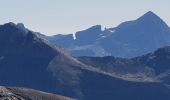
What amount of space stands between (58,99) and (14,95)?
2447 cm

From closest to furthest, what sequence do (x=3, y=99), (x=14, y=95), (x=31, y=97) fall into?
(x=3, y=99) → (x=14, y=95) → (x=31, y=97)

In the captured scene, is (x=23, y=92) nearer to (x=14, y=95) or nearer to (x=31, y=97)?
(x=31, y=97)

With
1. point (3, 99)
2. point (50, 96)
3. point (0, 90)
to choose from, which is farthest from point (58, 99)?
point (3, 99)

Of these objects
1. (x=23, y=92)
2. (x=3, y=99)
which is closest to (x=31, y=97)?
(x=23, y=92)

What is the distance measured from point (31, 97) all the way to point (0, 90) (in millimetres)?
14729

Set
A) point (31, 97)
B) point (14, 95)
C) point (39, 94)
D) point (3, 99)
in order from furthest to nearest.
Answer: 1. point (39, 94)
2. point (31, 97)
3. point (14, 95)
4. point (3, 99)

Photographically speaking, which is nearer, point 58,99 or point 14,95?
point 14,95

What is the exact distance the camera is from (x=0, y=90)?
541 ft

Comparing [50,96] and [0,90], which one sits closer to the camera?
[0,90]

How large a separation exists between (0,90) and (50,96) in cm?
2571

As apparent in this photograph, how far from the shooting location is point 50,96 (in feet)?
616

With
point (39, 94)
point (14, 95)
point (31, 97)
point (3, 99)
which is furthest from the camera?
point (39, 94)

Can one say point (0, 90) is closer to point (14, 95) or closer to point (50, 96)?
point (14, 95)

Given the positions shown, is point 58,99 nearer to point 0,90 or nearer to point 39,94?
point 39,94
